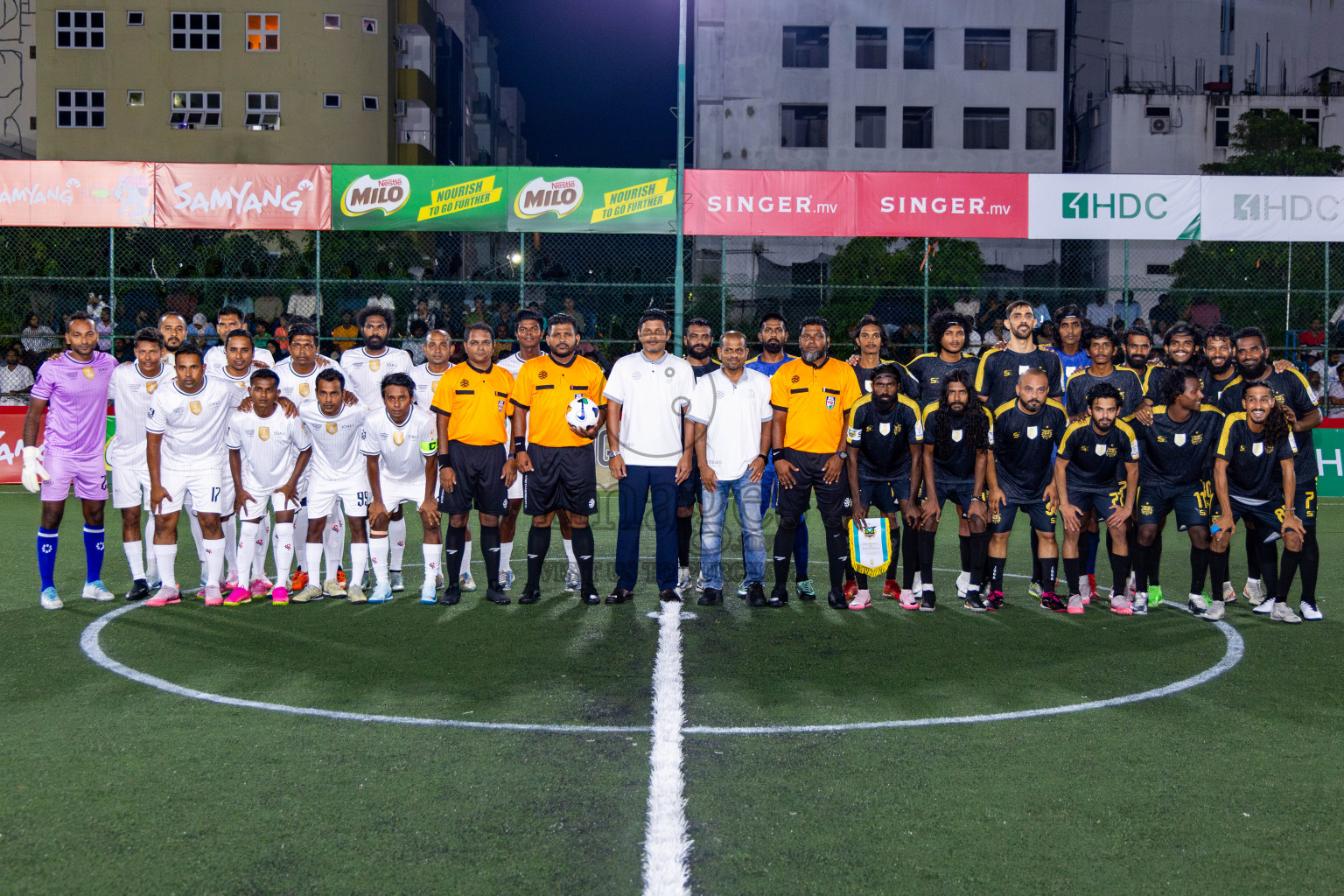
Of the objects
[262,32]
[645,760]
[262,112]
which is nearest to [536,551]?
[645,760]

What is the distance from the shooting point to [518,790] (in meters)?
4.23

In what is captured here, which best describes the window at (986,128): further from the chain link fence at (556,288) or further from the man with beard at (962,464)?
the man with beard at (962,464)

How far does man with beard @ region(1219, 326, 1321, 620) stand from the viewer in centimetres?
736

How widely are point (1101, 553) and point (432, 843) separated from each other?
809 cm

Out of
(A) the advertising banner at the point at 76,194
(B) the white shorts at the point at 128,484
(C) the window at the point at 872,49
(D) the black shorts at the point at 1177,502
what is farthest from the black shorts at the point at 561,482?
(C) the window at the point at 872,49

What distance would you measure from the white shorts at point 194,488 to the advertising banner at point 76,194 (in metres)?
9.07

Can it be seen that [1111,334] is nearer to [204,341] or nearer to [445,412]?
[445,412]

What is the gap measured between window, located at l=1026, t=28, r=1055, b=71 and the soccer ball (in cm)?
3402

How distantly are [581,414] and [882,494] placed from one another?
7.18 feet

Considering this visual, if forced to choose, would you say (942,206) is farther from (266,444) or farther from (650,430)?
(266,444)

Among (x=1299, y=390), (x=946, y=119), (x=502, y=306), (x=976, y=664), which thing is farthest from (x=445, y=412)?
(x=946, y=119)

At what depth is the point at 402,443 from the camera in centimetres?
803

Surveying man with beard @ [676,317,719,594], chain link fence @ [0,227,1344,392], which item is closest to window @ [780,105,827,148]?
chain link fence @ [0,227,1344,392]

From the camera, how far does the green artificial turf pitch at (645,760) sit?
3.60 meters
